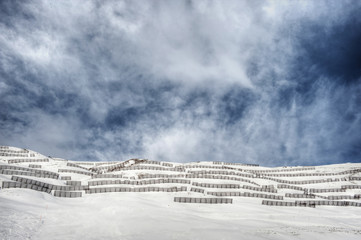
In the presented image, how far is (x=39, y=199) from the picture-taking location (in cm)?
2505

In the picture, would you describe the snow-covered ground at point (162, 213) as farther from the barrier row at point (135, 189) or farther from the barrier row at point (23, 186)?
the barrier row at point (135, 189)

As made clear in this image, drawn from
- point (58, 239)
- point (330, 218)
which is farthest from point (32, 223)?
point (330, 218)

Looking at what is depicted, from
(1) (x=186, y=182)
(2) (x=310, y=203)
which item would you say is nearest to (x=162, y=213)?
(1) (x=186, y=182)

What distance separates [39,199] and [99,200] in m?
5.37

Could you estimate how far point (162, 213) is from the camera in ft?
75.7

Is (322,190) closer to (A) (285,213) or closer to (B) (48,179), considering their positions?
(A) (285,213)

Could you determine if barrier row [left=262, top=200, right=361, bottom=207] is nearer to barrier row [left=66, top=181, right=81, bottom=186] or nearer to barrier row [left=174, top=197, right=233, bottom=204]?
barrier row [left=174, top=197, right=233, bottom=204]

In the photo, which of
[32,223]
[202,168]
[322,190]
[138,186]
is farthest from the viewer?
[202,168]

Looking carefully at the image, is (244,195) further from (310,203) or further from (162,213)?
(162,213)

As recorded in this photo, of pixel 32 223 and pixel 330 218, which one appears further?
pixel 330 218

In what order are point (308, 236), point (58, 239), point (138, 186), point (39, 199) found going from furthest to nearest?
point (138, 186)
point (39, 199)
point (308, 236)
point (58, 239)

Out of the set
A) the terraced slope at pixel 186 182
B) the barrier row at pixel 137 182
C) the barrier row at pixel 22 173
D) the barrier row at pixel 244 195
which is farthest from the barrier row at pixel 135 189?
the barrier row at pixel 22 173

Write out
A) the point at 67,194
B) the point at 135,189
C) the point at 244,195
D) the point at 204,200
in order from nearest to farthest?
1. the point at 67,194
2. the point at 204,200
3. the point at 135,189
4. the point at 244,195

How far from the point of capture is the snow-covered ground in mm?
15977
